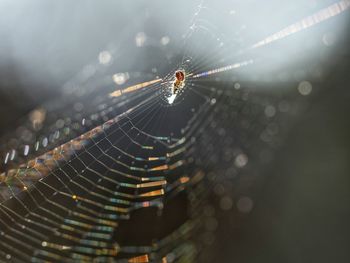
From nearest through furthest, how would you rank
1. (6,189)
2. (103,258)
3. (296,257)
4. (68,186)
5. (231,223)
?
(6,189), (103,258), (68,186), (296,257), (231,223)

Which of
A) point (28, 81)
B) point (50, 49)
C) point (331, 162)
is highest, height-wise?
point (50, 49)

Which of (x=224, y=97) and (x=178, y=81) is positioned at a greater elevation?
(x=178, y=81)

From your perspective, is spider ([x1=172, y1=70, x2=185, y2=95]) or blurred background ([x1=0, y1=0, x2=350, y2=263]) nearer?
blurred background ([x1=0, y1=0, x2=350, y2=263])

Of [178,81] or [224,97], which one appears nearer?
[224,97]

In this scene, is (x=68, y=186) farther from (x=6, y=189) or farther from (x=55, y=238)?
(x=6, y=189)

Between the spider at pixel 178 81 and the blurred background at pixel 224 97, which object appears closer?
the blurred background at pixel 224 97

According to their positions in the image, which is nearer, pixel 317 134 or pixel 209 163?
pixel 209 163

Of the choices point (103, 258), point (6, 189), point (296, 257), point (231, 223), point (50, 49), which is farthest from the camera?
point (50, 49)

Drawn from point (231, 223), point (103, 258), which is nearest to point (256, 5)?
point (231, 223)
